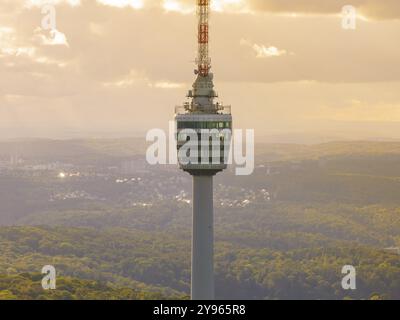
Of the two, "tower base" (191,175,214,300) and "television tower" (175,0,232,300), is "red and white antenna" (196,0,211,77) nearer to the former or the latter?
"television tower" (175,0,232,300)

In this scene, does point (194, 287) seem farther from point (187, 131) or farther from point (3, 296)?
point (3, 296)

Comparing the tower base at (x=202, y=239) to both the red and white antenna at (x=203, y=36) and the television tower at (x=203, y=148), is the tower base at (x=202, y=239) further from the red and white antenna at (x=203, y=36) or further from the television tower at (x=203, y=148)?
the red and white antenna at (x=203, y=36)

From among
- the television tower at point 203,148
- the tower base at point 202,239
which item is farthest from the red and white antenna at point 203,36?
the tower base at point 202,239

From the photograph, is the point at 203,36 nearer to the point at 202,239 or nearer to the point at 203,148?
the point at 203,148

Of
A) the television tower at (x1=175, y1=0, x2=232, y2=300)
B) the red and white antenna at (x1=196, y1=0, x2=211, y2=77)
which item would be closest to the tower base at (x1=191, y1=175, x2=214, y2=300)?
the television tower at (x1=175, y1=0, x2=232, y2=300)
